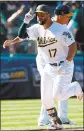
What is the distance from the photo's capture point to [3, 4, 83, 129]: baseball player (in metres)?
6.85

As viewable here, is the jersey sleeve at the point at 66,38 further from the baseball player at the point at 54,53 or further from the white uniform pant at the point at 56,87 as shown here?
the white uniform pant at the point at 56,87

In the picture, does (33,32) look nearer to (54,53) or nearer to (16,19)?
(54,53)

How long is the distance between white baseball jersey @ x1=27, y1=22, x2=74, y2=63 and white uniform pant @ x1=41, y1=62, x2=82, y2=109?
0.58 feet

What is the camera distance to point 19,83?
11.9 meters

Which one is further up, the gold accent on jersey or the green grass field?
the gold accent on jersey

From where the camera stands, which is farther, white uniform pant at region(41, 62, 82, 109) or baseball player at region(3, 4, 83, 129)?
white uniform pant at region(41, 62, 82, 109)

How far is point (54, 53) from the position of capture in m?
6.96

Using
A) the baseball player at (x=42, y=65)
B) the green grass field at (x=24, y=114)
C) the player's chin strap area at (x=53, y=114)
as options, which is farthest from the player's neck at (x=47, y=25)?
the green grass field at (x=24, y=114)

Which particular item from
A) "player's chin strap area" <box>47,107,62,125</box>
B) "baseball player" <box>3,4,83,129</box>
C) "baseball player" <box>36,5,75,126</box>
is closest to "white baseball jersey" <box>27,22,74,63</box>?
"baseball player" <box>3,4,83,129</box>

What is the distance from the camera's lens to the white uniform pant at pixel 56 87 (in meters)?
6.96

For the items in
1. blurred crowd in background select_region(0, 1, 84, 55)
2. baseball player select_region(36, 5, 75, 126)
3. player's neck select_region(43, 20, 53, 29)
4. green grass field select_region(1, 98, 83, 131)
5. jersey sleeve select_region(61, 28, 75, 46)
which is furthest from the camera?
blurred crowd in background select_region(0, 1, 84, 55)

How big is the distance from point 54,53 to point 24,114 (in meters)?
2.62

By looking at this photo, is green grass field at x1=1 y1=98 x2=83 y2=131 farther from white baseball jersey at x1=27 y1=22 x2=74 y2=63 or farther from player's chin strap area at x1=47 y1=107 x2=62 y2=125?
white baseball jersey at x1=27 y1=22 x2=74 y2=63

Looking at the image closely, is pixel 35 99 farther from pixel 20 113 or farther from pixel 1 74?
pixel 20 113
